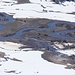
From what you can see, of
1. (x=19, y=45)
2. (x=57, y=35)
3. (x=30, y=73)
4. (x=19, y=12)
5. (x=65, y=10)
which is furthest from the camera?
(x=65, y=10)

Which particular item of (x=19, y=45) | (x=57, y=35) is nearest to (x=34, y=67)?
(x=19, y=45)

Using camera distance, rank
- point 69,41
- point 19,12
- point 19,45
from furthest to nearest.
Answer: point 19,12 < point 69,41 < point 19,45

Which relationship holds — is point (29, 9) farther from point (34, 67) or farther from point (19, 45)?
point (34, 67)

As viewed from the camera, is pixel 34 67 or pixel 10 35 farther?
pixel 10 35

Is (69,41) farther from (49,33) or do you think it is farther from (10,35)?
(10,35)

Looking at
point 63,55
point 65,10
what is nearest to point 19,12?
point 65,10

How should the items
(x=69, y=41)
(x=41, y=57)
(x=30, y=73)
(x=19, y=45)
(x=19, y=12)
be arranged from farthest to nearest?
1. (x=19, y=12)
2. (x=69, y=41)
3. (x=19, y=45)
4. (x=41, y=57)
5. (x=30, y=73)

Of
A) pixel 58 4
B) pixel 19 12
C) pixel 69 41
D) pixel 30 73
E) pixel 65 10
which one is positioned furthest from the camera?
pixel 58 4

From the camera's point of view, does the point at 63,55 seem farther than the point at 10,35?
No
